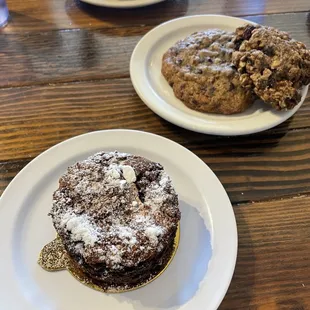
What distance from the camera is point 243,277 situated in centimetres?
92

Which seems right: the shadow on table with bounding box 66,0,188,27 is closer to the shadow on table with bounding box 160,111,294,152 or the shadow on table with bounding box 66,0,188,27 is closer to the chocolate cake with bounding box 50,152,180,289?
the shadow on table with bounding box 160,111,294,152

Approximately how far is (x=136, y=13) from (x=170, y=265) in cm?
107

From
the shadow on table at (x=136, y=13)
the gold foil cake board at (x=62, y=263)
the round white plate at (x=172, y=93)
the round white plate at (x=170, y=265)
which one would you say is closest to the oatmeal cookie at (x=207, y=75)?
the round white plate at (x=172, y=93)

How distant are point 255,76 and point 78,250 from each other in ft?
2.21

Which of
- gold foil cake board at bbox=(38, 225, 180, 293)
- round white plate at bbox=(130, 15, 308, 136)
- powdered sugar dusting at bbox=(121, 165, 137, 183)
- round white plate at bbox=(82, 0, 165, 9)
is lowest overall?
gold foil cake board at bbox=(38, 225, 180, 293)

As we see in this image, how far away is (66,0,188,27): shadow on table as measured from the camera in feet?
5.16

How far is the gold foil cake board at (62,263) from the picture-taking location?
858 mm

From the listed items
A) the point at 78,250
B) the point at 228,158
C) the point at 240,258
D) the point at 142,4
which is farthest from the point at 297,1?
the point at 78,250

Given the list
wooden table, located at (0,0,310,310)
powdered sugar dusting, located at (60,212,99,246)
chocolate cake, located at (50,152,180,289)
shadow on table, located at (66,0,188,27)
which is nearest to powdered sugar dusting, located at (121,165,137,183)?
chocolate cake, located at (50,152,180,289)

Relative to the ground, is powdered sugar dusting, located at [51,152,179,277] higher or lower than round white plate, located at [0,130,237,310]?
higher

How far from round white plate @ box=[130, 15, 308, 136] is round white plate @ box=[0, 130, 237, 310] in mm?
142

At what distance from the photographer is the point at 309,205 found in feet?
3.41

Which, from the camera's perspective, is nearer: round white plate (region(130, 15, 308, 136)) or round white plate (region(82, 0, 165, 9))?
round white plate (region(130, 15, 308, 136))

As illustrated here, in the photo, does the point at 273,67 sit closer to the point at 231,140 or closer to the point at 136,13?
the point at 231,140
